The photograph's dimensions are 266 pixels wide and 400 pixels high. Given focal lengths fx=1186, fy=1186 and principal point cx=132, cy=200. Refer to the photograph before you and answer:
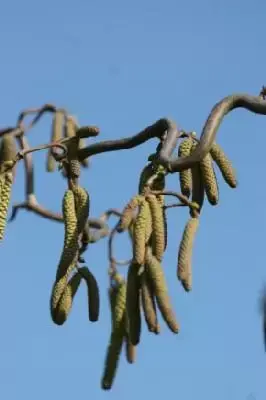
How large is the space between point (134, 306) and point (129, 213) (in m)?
0.29

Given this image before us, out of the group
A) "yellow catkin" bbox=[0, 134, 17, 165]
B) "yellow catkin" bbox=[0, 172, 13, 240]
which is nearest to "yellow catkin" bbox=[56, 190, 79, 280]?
"yellow catkin" bbox=[0, 172, 13, 240]

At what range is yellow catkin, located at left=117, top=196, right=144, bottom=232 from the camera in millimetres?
3592

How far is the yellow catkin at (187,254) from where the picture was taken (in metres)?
3.62

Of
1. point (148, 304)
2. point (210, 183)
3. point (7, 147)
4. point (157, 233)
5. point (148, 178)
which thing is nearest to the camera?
point (148, 304)

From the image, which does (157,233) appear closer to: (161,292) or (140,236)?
(140,236)

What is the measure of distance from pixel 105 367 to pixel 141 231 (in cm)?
71

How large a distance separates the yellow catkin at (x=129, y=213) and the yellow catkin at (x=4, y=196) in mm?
553

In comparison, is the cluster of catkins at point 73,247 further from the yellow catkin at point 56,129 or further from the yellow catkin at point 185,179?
the yellow catkin at point 56,129

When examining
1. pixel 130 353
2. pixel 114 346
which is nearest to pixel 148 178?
pixel 114 346

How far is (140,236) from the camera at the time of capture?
12.0 feet

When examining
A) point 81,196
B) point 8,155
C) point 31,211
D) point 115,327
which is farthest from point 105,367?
point 31,211

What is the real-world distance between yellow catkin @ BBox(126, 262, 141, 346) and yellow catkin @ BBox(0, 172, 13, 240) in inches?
23.1

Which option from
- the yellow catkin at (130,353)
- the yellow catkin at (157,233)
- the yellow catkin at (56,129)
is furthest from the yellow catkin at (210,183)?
the yellow catkin at (56,129)

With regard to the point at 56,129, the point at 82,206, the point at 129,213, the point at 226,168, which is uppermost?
the point at 56,129
